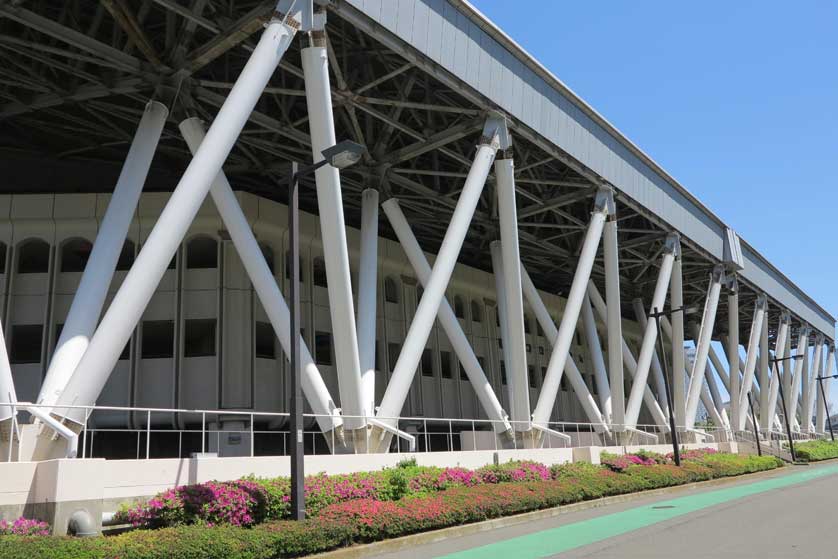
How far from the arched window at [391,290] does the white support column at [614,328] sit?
10961mm

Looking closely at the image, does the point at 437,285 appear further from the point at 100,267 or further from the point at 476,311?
the point at 476,311

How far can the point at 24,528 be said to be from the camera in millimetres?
11211

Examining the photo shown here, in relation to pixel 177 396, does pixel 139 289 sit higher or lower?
higher

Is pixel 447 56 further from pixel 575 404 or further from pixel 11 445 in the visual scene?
pixel 575 404

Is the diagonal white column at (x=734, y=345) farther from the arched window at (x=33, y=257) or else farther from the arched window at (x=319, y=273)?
the arched window at (x=33, y=257)

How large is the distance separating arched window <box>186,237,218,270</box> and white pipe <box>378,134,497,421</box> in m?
12.1

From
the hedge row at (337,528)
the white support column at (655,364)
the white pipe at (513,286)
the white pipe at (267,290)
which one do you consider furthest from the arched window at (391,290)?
the white support column at (655,364)

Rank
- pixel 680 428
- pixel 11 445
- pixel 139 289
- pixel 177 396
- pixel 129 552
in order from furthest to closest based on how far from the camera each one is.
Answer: pixel 680 428, pixel 177 396, pixel 139 289, pixel 11 445, pixel 129 552

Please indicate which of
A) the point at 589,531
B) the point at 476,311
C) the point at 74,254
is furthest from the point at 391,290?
the point at 589,531

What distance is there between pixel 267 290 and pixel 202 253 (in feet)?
43.9

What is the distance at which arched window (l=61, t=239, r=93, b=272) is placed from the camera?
103 feet

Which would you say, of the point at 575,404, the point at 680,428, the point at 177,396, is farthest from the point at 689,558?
the point at 575,404

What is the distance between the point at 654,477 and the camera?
86.9 ft

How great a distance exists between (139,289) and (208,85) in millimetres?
9607
